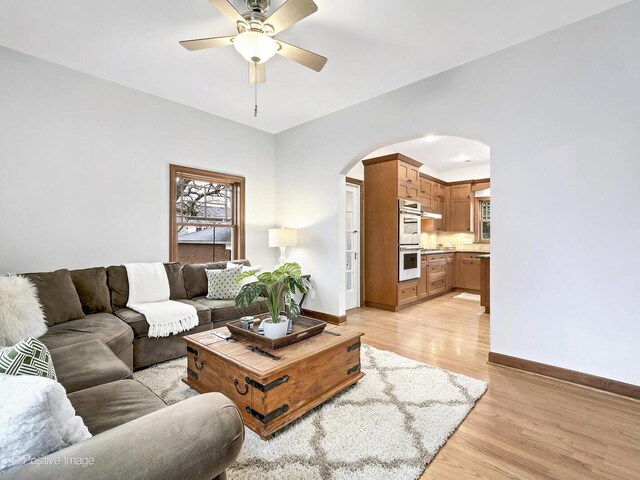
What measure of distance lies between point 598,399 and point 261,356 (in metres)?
2.50

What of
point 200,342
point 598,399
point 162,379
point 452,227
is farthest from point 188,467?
point 452,227

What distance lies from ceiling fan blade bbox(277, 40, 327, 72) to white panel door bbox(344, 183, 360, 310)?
2.81 m

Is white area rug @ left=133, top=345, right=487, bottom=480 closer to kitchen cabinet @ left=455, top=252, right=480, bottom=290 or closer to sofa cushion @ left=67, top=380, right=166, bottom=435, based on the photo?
sofa cushion @ left=67, top=380, right=166, bottom=435

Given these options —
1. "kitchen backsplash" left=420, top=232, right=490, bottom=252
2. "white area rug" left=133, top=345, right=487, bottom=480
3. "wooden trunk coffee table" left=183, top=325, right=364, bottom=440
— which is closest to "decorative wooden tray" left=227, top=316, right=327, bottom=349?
"wooden trunk coffee table" left=183, top=325, right=364, bottom=440

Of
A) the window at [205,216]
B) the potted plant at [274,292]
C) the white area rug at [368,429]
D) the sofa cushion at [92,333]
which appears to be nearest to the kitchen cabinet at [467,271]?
the white area rug at [368,429]

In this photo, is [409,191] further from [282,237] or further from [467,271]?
[467,271]

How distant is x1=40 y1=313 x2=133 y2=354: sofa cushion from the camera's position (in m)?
2.17

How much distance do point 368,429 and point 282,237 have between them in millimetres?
2982

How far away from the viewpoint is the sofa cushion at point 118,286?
3.06 metres

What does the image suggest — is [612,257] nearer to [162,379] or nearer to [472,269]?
[162,379]

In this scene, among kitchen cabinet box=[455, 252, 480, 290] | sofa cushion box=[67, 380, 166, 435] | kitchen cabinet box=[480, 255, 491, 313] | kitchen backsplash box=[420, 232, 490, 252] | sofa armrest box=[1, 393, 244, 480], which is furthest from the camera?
kitchen backsplash box=[420, 232, 490, 252]

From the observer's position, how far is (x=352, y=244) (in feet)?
17.3

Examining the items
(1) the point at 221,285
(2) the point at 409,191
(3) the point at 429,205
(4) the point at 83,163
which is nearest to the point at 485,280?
(2) the point at 409,191

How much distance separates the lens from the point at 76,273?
2.89m
